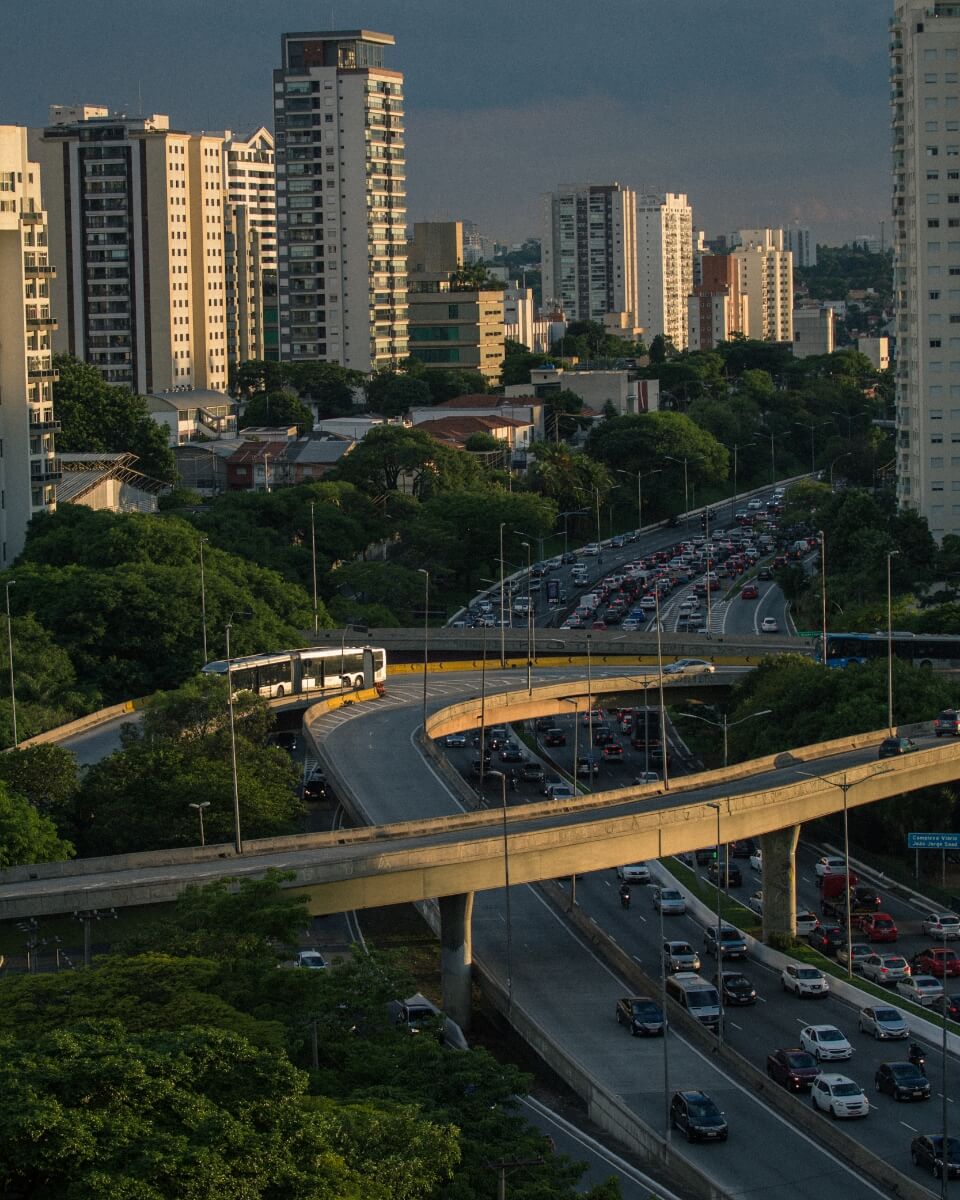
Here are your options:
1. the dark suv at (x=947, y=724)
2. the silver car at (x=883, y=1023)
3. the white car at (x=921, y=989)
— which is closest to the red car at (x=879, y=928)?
the white car at (x=921, y=989)

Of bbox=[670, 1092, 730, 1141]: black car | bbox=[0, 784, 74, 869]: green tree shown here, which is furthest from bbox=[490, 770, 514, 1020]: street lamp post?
bbox=[0, 784, 74, 869]: green tree

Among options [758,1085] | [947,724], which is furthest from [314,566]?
[758,1085]

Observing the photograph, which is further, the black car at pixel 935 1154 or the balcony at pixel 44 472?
the balcony at pixel 44 472

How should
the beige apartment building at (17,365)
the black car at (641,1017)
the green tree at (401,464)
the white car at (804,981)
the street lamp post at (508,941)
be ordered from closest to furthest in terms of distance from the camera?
the black car at (641,1017) → the street lamp post at (508,941) → the white car at (804,981) → the beige apartment building at (17,365) → the green tree at (401,464)

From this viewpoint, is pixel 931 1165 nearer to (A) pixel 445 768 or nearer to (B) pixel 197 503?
(A) pixel 445 768

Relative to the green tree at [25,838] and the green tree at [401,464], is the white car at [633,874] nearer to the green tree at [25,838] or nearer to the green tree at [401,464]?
the green tree at [25,838]
